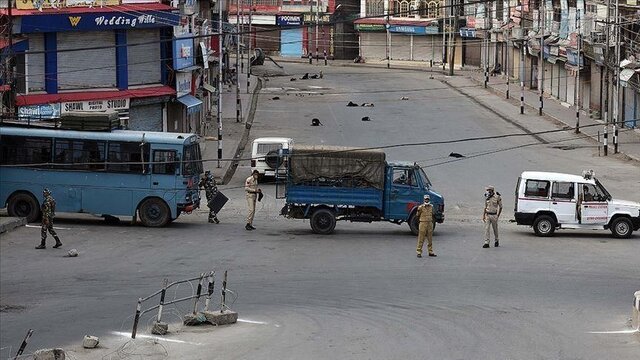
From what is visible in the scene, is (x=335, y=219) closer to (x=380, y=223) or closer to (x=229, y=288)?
(x=380, y=223)

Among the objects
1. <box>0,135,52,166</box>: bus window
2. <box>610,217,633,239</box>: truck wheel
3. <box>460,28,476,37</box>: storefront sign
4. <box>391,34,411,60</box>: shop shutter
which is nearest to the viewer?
<box>610,217,633,239</box>: truck wheel

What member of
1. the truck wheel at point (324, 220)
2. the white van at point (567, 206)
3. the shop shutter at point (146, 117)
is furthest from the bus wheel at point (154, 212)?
the shop shutter at point (146, 117)

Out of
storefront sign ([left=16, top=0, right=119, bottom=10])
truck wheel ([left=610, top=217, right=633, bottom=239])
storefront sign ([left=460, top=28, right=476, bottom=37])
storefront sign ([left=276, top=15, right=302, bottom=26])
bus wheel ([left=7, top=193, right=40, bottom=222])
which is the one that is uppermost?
storefront sign ([left=276, top=15, right=302, bottom=26])

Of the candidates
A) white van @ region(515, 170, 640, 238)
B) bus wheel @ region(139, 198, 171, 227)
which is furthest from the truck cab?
bus wheel @ region(139, 198, 171, 227)

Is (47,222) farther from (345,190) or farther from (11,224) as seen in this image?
(345,190)

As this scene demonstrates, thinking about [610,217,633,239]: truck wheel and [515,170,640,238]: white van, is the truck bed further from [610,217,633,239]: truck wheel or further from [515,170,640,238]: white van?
[610,217,633,239]: truck wheel

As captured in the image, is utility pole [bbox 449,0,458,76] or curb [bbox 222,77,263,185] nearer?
curb [bbox 222,77,263,185]

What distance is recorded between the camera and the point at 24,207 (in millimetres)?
35344

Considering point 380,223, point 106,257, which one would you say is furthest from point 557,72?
point 106,257

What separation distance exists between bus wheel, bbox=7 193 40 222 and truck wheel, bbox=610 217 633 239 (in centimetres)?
1567

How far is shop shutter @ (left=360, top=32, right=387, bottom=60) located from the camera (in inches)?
4237

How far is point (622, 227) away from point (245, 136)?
27.3m

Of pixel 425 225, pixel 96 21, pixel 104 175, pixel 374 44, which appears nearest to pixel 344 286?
pixel 425 225

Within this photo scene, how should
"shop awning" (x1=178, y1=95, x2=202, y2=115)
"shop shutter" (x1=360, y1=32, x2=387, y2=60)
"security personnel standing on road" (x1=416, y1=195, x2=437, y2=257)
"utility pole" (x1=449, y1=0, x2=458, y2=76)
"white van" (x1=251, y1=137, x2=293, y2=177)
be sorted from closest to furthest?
"security personnel standing on road" (x1=416, y1=195, x2=437, y2=257) < "white van" (x1=251, y1=137, x2=293, y2=177) < "shop awning" (x1=178, y1=95, x2=202, y2=115) < "utility pole" (x1=449, y1=0, x2=458, y2=76) < "shop shutter" (x1=360, y1=32, x2=387, y2=60)
